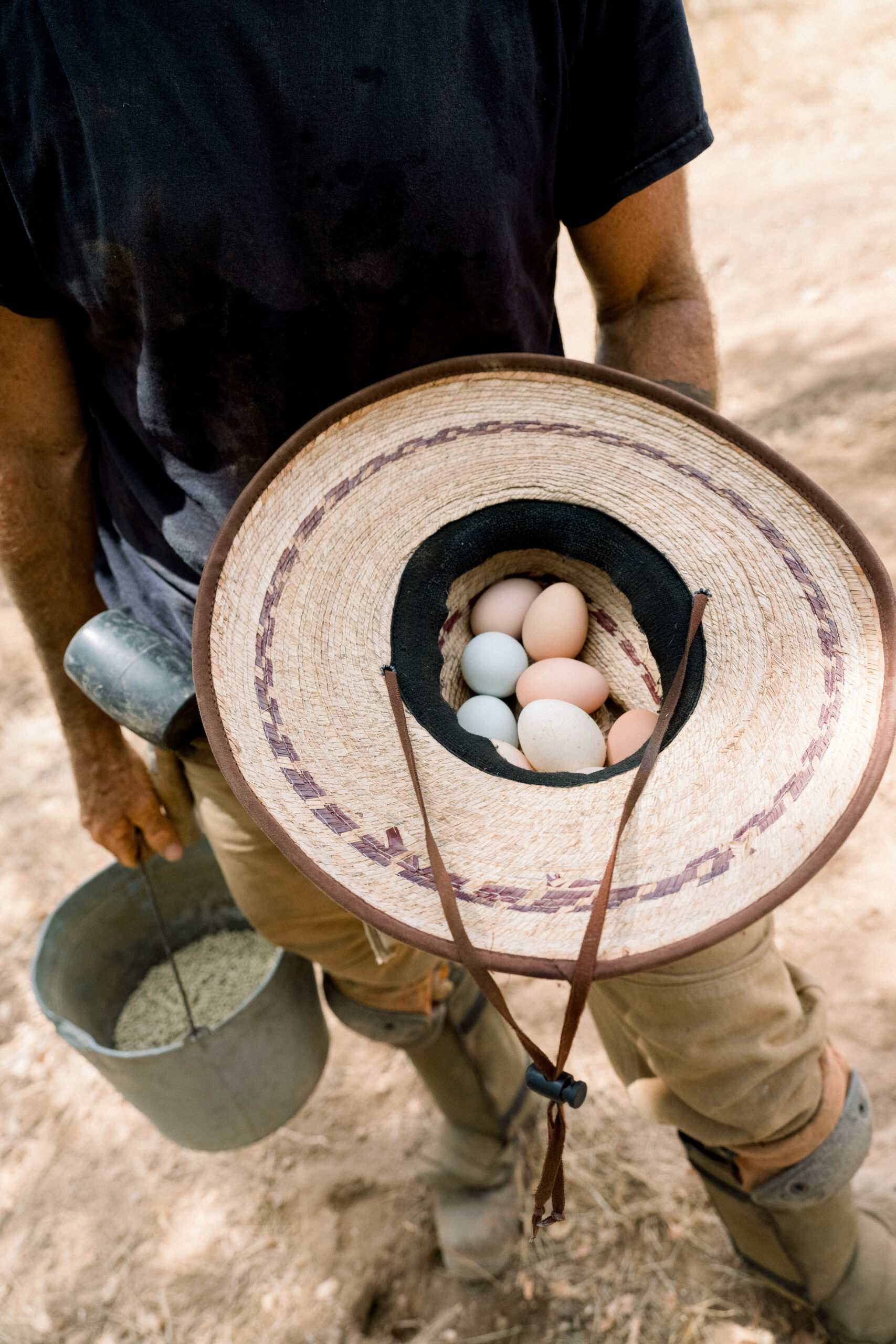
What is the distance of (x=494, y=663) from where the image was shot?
42.7 inches

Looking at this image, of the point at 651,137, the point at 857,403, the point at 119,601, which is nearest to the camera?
the point at 651,137

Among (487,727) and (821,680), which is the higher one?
(821,680)

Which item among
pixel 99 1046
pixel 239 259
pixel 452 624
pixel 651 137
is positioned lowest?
pixel 99 1046

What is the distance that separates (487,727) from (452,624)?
0.13 metres

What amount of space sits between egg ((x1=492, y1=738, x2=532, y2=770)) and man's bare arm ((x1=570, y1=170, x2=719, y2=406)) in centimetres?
51

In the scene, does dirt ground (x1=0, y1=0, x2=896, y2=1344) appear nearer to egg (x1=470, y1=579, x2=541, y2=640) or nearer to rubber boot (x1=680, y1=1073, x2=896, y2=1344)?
rubber boot (x1=680, y1=1073, x2=896, y2=1344)

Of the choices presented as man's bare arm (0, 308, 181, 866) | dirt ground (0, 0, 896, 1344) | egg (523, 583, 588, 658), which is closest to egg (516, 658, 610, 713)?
egg (523, 583, 588, 658)

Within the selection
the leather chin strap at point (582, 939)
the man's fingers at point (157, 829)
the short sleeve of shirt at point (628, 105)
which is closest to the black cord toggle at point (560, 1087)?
the leather chin strap at point (582, 939)

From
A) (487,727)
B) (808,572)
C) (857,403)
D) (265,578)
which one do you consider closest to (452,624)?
(487,727)

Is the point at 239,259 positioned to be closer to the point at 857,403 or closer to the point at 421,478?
the point at 421,478

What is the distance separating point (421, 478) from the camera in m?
0.98

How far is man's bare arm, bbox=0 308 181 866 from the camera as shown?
1110 millimetres

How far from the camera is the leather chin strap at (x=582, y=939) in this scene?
0.72 meters

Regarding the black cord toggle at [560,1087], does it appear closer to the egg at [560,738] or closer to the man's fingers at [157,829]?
the egg at [560,738]
